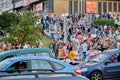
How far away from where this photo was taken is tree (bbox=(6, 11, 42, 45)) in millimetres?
21234

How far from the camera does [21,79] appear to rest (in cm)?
491

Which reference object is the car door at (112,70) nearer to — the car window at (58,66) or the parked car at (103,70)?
the parked car at (103,70)

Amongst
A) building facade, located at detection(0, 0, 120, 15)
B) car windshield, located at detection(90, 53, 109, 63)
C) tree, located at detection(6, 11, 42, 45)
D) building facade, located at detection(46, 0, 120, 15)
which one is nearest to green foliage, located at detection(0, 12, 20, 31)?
tree, located at detection(6, 11, 42, 45)

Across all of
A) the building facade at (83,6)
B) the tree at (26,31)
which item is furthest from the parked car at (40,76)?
the building facade at (83,6)

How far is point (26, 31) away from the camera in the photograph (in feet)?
70.5

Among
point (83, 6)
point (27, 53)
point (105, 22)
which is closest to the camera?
point (27, 53)

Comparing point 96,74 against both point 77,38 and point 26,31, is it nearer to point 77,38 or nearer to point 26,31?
A: point 26,31

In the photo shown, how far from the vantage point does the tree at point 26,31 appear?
836 inches

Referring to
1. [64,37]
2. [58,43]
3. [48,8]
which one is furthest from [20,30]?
[48,8]

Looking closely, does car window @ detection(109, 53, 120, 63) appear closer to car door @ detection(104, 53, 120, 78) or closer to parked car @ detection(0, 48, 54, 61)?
car door @ detection(104, 53, 120, 78)

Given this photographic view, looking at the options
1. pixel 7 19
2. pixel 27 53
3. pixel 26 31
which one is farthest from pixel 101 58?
pixel 7 19

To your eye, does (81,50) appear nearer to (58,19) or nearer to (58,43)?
(58,43)

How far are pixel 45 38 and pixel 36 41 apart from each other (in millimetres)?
15048

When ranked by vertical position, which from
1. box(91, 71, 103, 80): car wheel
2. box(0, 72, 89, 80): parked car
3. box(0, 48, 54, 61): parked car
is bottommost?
box(91, 71, 103, 80): car wheel
